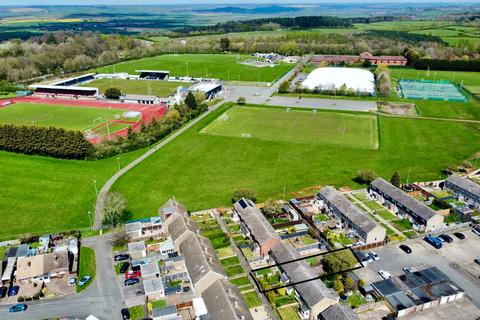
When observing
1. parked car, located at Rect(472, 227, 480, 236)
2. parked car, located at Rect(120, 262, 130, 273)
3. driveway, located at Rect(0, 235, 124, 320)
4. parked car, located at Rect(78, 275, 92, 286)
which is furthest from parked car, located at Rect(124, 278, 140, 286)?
parked car, located at Rect(472, 227, 480, 236)

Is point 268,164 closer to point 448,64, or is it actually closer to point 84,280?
point 84,280

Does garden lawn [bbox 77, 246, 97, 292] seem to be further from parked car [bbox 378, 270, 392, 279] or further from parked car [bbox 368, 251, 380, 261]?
parked car [bbox 368, 251, 380, 261]

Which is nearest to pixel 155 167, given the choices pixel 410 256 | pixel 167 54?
pixel 410 256

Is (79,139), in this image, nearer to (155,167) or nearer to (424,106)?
(155,167)

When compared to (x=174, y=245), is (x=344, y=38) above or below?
above

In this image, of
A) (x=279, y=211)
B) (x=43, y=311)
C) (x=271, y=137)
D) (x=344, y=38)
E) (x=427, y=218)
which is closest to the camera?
(x=43, y=311)

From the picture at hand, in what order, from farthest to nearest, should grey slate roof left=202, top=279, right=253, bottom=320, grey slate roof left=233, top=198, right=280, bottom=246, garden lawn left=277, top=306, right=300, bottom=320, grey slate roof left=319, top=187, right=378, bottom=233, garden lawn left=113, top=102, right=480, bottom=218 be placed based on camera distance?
garden lawn left=113, top=102, right=480, bottom=218
grey slate roof left=319, top=187, right=378, bottom=233
grey slate roof left=233, top=198, right=280, bottom=246
garden lawn left=277, top=306, right=300, bottom=320
grey slate roof left=202, top=279, right=253, bottom=320
